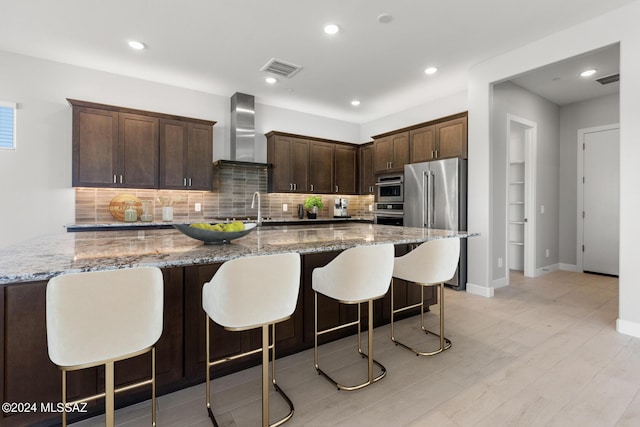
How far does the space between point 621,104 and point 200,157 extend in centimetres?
473

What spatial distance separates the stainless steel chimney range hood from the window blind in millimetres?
2289

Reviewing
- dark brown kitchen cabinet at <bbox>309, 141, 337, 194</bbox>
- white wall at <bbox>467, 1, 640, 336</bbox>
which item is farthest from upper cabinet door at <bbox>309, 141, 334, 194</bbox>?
white wall at <bbox>467, 1, 640, 336</bbox>

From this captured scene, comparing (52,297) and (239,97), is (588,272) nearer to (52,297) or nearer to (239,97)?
(239,97)

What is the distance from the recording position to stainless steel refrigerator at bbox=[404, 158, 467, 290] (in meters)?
4.13

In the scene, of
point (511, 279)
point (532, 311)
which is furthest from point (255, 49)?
point (511, 279)

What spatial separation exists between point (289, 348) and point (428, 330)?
4.26 feet

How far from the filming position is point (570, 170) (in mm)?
5223

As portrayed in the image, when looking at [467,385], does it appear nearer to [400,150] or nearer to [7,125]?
[400,150]

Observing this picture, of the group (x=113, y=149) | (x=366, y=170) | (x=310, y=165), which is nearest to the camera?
(x=113, y=149)

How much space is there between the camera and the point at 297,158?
17.7 ft

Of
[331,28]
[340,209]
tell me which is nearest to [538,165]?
[340,209]

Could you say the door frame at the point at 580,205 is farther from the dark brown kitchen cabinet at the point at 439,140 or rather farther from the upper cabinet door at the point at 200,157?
the upper cabinet door at the point at 200,157

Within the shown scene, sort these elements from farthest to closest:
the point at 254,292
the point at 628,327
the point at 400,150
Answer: the point at 400,150, the point at 628,327, the point at 254,292

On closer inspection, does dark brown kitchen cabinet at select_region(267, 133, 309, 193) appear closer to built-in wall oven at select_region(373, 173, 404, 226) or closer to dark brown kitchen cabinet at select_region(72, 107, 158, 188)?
built-in wall oven at select_region(373, 173, 404, 226)
